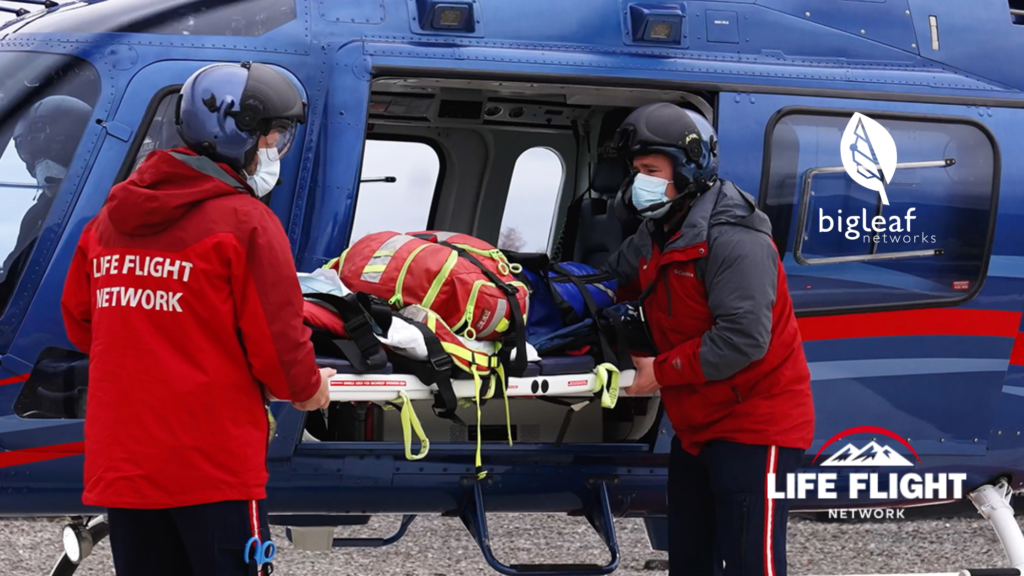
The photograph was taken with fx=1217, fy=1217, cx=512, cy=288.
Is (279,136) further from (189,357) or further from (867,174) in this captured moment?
(867,174)

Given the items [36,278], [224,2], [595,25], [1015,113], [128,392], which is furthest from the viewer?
[1015,113]

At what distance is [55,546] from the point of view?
716 cm

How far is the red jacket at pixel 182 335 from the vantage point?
2.71 metres

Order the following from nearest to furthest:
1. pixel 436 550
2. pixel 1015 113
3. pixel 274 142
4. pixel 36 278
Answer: pixel 274 142 < pixel 36 278 < pixel 1015 113 < pixel 436 550

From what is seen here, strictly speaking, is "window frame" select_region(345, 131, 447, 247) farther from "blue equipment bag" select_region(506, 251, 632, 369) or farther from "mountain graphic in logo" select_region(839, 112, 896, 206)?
"mountain graphic in logo" select_region(839, 112, 896, 206)

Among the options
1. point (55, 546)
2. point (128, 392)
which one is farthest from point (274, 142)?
point (55, 546)

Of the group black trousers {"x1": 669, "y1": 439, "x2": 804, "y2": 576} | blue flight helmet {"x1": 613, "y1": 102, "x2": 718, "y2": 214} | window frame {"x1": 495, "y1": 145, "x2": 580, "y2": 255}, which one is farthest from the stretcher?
window frame {"x1": 495, "y1": 145, "x2": 580, "y2": 255}

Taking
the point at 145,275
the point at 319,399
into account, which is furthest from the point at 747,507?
the point at 145,275

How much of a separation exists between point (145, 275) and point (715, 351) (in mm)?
1642

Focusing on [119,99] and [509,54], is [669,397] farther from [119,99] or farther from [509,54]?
[119,99]

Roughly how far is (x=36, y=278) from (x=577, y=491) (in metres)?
1.99

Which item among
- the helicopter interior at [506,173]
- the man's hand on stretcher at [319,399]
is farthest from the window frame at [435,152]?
the man's hand on stretcher at [319,399]

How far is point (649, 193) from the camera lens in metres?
3.75

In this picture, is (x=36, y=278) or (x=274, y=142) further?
(x=36, y=278)
